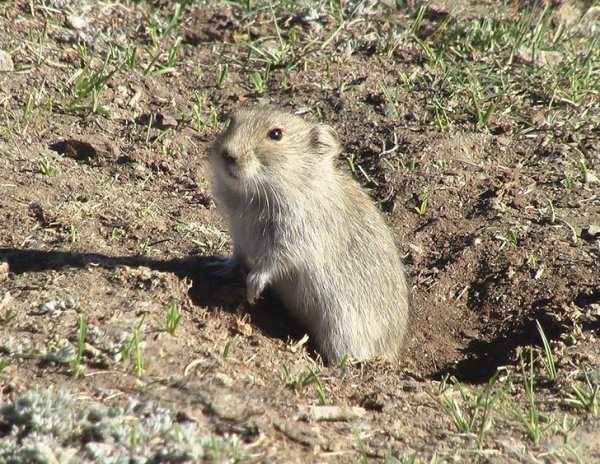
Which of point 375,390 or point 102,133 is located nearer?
point 375,390

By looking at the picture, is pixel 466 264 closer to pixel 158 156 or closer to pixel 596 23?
pixel 158 156

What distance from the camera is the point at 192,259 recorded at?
21.7 ft

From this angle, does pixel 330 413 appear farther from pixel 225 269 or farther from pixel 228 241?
pixel 228 241

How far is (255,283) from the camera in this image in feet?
19.8

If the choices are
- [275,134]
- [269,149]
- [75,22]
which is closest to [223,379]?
[269,149]

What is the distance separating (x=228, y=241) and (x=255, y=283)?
1.33 m

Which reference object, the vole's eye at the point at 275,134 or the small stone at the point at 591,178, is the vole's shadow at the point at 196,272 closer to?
the vole's eye at the point at 275,134

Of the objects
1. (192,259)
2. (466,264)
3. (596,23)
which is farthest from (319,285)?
(596,23)

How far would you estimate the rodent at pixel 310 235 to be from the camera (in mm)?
5918

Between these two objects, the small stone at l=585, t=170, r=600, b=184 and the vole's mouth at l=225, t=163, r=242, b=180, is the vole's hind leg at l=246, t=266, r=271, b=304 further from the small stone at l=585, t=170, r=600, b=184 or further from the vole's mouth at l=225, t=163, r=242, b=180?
the small stone at l=585, t=170, r=600, b=184

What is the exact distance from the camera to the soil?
4.80 meters

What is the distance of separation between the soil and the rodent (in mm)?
248

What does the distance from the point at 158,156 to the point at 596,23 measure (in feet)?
16.1

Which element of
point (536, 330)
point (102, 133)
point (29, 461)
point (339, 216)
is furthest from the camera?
point (102, 133)
